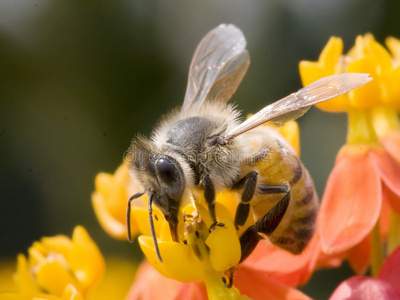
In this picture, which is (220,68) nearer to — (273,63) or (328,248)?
(328,248)

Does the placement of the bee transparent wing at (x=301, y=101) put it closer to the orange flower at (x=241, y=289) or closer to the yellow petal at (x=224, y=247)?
the yellow petal at (x=224, y=247)

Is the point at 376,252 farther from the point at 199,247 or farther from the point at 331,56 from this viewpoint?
the point at 331,56

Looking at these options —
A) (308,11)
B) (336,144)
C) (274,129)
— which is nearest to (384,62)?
(274,129)

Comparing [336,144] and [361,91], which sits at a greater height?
[361,91]

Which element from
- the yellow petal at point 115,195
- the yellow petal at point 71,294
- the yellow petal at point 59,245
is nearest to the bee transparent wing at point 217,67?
the yellow petal at point 115,195

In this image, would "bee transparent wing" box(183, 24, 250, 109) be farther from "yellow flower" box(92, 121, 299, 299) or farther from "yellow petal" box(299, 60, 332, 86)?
"yellow flower" box(92, 121, 299, 299)

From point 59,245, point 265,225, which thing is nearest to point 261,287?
point 265,225
